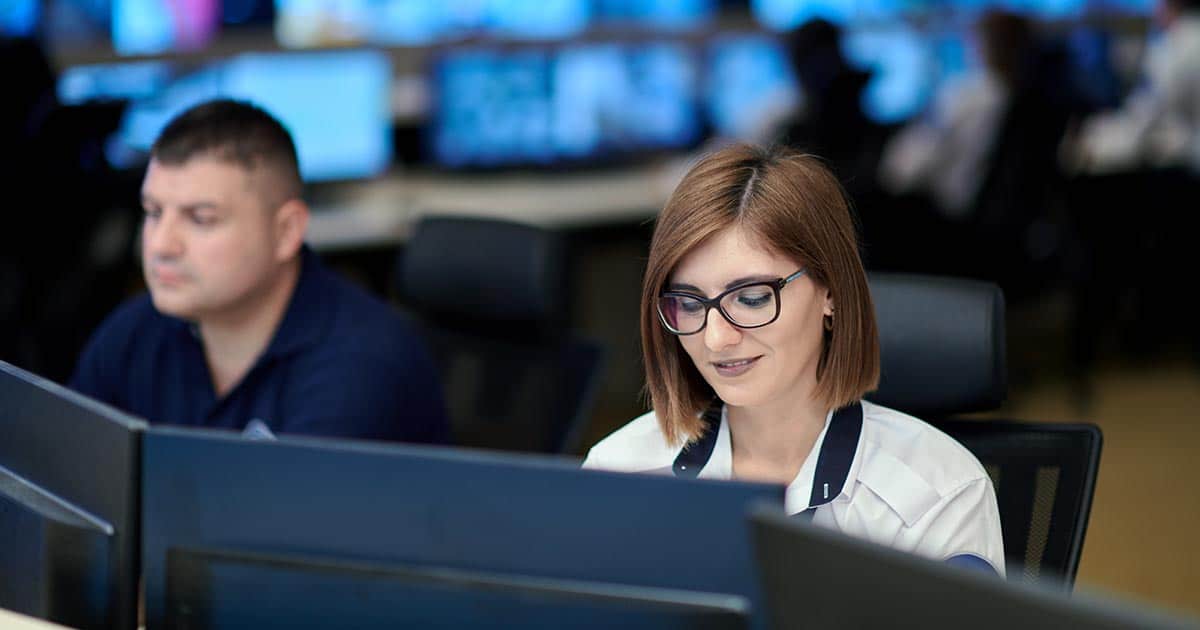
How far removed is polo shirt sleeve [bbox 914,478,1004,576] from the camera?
143cm

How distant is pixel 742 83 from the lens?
5105 mm

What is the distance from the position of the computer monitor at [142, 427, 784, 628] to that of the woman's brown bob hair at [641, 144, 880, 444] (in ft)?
1.70

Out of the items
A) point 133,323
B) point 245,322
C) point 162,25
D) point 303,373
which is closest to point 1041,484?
point 303,373

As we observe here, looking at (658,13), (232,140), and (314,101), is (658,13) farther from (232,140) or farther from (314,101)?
(232,140)

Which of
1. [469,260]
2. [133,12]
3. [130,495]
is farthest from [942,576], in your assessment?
[133,12]

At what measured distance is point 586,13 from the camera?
17.0 ft

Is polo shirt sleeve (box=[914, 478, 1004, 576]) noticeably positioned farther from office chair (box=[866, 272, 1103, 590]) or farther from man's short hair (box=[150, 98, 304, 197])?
man's short hair (box=[150, 98, 304, 197])

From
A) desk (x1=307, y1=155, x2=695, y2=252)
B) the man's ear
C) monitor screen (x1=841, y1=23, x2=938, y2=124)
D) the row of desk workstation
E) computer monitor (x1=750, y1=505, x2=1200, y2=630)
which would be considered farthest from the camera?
monitor screen (x1=841, y1=23, x2=938, y2=124)

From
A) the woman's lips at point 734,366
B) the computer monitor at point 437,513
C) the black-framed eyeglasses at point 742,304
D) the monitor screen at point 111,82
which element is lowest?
the computer monitor at point 437,513

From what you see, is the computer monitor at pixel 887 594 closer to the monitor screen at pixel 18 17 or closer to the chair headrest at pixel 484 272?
the chair headrest at pixel 484 272

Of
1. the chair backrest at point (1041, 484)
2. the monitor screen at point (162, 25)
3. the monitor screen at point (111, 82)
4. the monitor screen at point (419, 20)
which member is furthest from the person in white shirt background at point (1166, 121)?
the chair backrest at point (1041, 484)

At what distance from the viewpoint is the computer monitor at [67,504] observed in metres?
1.12

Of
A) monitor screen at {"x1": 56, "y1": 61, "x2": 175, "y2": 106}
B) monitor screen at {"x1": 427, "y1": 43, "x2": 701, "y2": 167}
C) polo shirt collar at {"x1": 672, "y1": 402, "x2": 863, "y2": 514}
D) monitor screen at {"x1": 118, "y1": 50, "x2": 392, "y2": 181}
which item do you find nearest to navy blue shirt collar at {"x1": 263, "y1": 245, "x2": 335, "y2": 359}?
polo shirt collar at {"x1": 672, "y1": 402, "x2": 863, "y2": 514}

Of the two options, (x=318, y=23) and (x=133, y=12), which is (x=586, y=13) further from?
(x=133, y=12)
